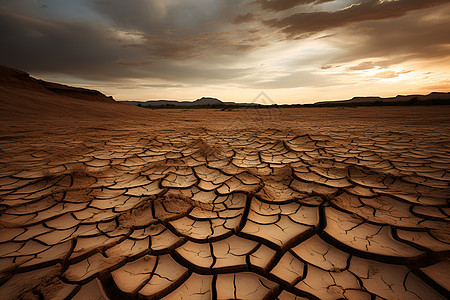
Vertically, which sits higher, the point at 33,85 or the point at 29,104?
the point at 33,85

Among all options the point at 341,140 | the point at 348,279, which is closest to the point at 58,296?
the point at 348,279

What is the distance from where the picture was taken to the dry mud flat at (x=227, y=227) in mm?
902

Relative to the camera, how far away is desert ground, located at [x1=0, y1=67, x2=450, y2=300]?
90 centimetres

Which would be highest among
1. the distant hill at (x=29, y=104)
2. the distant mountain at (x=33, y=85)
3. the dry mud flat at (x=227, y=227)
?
the distant mountain at (x=33, y=85)

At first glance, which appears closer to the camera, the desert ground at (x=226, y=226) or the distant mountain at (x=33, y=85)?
the desert ground at (x=226, y=226)

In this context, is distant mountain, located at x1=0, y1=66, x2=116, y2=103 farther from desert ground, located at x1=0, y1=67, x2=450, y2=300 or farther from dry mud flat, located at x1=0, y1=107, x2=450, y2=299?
dry mud flat, located at x1=0, y1=107, x2=450, y2=299

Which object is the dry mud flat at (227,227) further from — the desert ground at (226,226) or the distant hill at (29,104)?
the distant hill at (29,104)

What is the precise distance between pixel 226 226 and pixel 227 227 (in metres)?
0.01

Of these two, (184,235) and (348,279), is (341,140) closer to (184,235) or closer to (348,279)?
(348,279)

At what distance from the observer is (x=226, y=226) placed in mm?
1319

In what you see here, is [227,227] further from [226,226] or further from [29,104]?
[29,104]

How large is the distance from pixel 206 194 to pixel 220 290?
936mm

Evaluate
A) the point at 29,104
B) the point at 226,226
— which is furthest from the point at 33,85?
the point at 226,226

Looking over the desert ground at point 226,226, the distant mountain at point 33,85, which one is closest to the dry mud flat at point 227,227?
the desert ground at point 226,226
